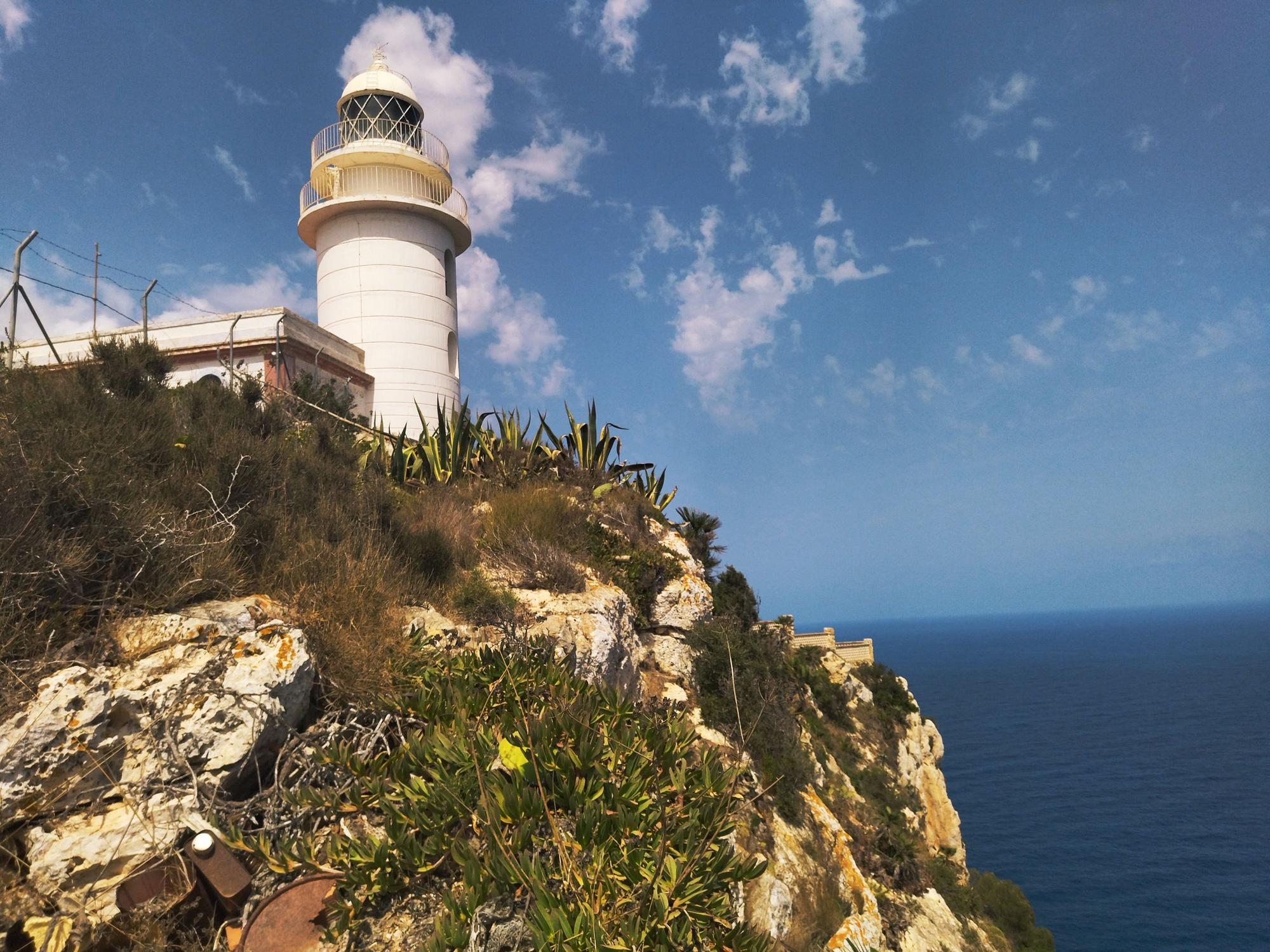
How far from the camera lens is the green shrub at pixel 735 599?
10.3 m

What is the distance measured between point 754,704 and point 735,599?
9.87 feet

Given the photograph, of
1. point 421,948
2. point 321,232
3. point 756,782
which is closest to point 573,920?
point 421,948

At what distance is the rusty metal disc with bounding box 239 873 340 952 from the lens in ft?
9.14

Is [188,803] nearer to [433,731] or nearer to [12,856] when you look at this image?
[12,856]

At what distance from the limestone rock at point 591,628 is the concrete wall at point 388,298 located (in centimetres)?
1135

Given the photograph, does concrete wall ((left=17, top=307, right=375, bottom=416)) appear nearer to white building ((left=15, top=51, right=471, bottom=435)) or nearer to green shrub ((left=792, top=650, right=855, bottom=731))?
white building ((left=15, top=51, right=471, bottom=435))

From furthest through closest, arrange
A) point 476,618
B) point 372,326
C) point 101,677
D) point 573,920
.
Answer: point 372,326 < point 476,618 < point 101,677 < point 573,920

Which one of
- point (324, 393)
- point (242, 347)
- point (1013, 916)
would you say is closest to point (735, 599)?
point (324, 393)

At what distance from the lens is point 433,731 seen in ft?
11.8

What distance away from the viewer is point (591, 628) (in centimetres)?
661

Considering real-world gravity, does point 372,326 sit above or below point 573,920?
above

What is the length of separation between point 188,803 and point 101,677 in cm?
79

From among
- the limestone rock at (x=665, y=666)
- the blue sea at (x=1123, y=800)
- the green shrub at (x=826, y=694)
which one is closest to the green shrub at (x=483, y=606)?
the limestone rock at (x=665, y=666)

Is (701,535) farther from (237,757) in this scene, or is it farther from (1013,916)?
(1013,916)
